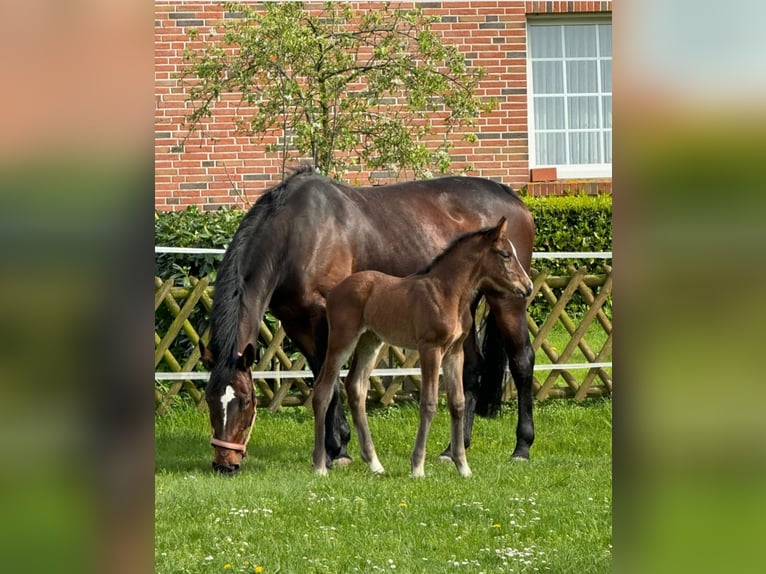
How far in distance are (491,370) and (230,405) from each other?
8.35 ft

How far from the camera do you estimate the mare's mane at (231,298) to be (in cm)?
648

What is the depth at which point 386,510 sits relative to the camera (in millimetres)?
5461

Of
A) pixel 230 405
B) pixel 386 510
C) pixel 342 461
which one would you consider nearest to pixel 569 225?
pixel 342 461

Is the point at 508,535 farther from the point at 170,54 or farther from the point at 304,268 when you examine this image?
the point at 170,54

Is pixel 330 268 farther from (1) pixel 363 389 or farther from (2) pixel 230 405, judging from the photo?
(2) pixel 230 405

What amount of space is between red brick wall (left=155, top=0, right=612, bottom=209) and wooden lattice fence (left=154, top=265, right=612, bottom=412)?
9.25 ft

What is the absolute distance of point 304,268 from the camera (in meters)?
7.24

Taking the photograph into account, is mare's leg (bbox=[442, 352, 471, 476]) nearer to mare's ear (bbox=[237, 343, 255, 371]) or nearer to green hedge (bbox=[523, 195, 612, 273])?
mare's ear (bbox=[237, 343, 255, 371])

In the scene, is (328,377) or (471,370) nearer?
(328,377)

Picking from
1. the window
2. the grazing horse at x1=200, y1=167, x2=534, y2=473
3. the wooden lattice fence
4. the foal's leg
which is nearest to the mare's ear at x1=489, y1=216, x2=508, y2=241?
the grazing horse at x1=200, y1=167, x2=534, y2=473

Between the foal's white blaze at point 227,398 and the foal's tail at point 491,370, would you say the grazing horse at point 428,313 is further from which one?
the foal's tail at point 491,370

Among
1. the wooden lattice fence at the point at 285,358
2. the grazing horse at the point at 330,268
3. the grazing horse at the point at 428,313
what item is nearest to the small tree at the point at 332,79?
the wooden lattice fence at the point at 285,358
